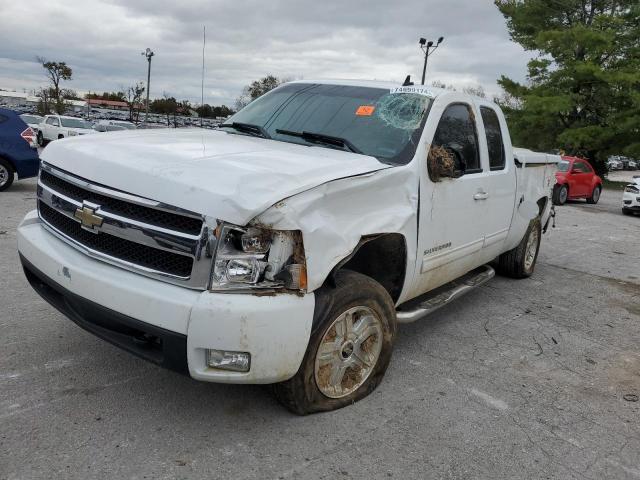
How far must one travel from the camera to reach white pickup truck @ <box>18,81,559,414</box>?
2514mm

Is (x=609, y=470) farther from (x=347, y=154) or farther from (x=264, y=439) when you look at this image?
(x=347, y=154)

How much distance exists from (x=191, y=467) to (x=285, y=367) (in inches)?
24.6

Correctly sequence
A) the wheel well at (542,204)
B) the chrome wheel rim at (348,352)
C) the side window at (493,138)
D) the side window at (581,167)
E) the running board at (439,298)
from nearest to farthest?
the chrome wheel rim at (348,352), the running board at (439,298), the side window at (493,138), the wheel well at (542,204), the side window at (581,167)

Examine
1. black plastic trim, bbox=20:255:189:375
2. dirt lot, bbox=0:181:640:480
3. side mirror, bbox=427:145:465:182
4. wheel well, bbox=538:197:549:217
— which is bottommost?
dirt lot, bbox=0:181:640:480

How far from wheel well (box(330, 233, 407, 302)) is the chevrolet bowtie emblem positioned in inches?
56.0

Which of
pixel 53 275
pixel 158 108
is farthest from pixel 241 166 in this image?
pixel 158 108

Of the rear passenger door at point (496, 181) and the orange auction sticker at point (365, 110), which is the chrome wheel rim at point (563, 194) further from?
the orange auction sticker at point (365, 110)

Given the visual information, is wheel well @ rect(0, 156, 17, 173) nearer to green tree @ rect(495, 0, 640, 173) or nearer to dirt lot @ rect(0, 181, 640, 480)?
dirt lot @ rect(0, 181, 640, 480)

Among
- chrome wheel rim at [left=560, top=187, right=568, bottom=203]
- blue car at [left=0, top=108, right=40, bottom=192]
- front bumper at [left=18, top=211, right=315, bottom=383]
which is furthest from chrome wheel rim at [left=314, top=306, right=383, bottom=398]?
chrome wheel rim at [left=560, top=187, right=568, bottom=203]

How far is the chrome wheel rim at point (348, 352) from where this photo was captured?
2973 millimetres

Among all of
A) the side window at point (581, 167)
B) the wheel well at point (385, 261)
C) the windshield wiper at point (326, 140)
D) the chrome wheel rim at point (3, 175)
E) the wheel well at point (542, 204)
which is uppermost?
the windshield wiper at point (326, 140)

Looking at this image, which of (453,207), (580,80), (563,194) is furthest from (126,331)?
(580,80)

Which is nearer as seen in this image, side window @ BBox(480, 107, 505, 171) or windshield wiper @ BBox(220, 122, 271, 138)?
windshield wiper @ BBox(220, 122, 271, 138)

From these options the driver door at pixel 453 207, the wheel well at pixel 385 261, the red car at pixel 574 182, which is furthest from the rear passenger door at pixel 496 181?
the red car at pixel 574 182
